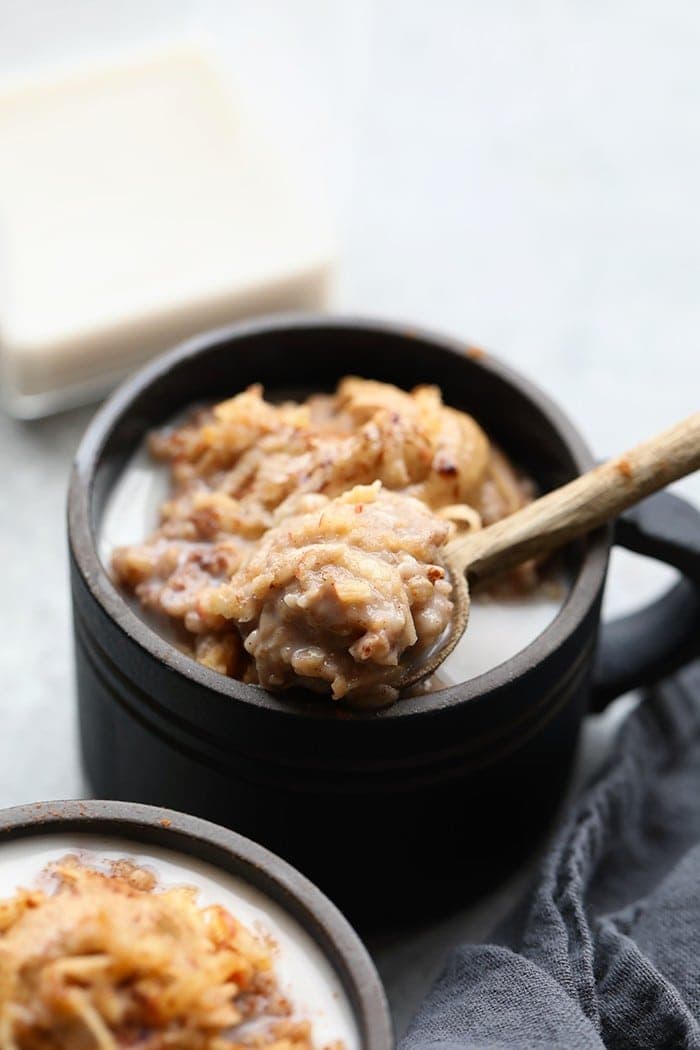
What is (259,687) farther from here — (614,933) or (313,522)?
(614,933)

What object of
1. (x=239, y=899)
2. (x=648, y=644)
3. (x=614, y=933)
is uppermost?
(x=239, y=899)

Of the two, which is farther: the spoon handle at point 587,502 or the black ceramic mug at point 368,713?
the spoon handle at point 587,502

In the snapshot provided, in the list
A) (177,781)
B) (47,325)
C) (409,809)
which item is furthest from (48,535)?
(409,809)

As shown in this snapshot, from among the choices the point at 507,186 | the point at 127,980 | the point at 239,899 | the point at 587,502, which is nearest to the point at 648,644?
the point at 587,502

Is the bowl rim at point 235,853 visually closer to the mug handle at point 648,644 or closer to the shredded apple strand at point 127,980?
the shredded apple strand at point 127,980

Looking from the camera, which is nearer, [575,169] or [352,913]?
[352,913]

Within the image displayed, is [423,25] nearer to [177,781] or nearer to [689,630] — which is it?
[689,630]

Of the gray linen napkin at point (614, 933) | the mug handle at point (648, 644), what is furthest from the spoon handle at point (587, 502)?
the gray linen napkin at point (614, 933)
